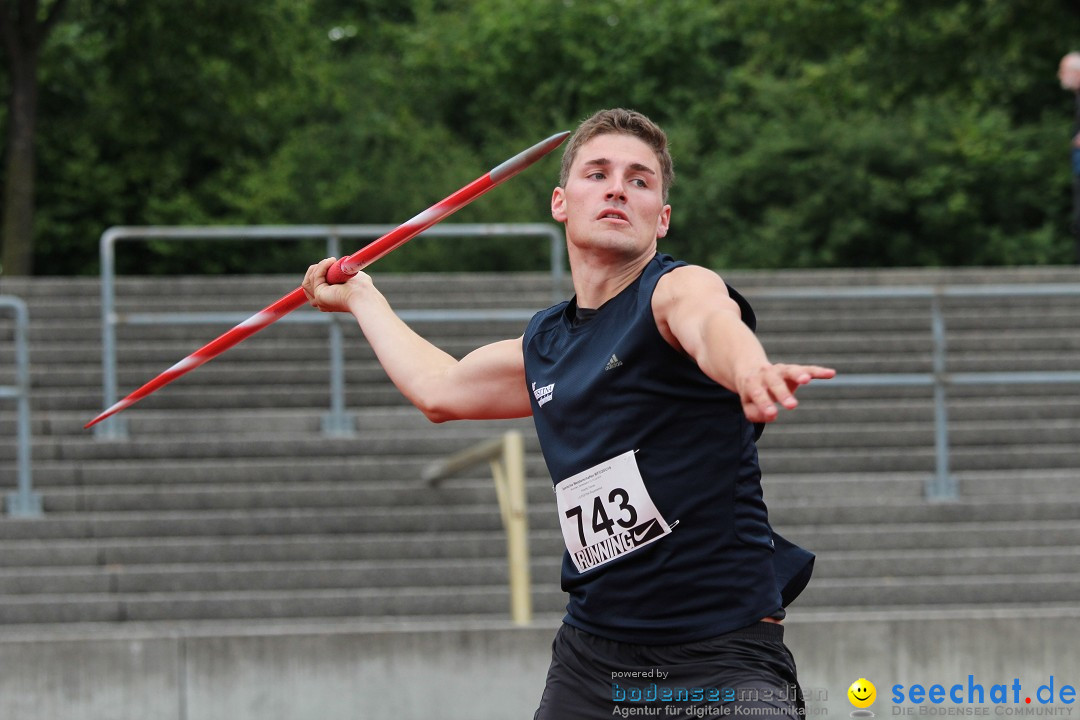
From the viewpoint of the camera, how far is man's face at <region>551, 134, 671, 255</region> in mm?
3459

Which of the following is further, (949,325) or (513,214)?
(513,214)

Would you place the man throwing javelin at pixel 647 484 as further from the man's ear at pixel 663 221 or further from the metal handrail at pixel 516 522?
the metal handrail at pixel 516 522

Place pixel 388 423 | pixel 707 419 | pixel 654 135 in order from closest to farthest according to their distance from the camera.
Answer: pixel 707 419 → pixel 654 135 → pixel 388 423

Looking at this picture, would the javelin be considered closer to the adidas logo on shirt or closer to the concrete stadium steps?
the adidas logo on shirt

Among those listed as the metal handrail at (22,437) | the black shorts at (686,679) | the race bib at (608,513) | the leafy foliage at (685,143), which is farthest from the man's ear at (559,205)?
the leafy foliage at (685,143)

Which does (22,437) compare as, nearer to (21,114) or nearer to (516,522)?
(516,522)

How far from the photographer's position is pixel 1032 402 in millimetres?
10445

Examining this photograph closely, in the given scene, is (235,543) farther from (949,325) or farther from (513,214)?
(513,214)

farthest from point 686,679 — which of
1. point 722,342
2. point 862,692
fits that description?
point 862,692

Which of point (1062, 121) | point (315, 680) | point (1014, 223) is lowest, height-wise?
point (315, 680)

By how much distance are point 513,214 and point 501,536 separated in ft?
42.7

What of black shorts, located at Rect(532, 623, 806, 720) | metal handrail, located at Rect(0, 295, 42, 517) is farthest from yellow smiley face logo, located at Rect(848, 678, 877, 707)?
metal handrail, located at Rect(0, 295, 42, 517)

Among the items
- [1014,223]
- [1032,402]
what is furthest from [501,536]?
[1014,223]

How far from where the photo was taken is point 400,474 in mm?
9680
